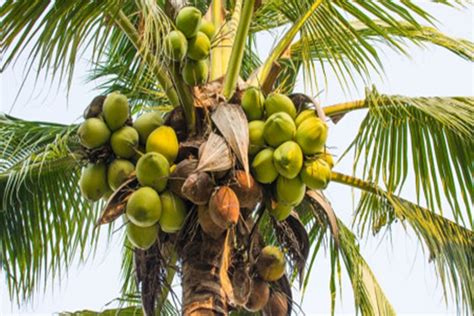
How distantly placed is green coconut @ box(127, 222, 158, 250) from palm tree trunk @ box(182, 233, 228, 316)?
18 cm

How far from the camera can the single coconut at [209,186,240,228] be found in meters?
2.83

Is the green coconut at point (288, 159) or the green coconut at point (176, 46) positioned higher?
the green coconut at point (176, 46)

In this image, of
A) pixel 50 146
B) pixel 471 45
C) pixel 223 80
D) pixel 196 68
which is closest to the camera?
pixel 196 68

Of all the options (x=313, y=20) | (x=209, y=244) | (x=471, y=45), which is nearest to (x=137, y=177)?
(x=209, y=244)

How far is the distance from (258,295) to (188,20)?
114 centimetres

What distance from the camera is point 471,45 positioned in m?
4.42

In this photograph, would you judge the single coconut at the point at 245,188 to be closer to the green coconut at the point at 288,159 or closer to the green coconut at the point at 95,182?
the green coconut at the point at 288,159

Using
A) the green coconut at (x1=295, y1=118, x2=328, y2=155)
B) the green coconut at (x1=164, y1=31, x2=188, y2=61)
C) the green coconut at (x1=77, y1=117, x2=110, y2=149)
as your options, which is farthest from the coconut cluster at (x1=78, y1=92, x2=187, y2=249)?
the green coconut at (x1=295, y1=118, x2=328, y2=155)

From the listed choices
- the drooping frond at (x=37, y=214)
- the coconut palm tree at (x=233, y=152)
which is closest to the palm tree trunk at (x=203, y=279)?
the coconut palm tree at (x=233, y=152)

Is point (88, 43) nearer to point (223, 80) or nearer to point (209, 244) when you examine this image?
point (223, 80)

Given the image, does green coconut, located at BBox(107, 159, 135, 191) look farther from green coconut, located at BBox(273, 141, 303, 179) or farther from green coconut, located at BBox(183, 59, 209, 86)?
green coconut, located at BBox(273, 141, 303, 179)

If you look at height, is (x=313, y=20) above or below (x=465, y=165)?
above

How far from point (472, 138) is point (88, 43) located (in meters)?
1.99

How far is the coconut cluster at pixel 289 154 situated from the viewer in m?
2.88
